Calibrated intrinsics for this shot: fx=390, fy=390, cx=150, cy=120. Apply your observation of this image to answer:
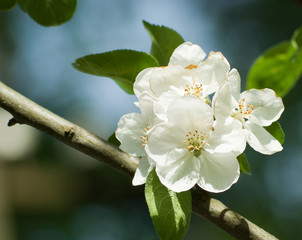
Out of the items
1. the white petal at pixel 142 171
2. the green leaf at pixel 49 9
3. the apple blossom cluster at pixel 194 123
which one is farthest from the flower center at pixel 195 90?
the green leaf at pixel 49 9

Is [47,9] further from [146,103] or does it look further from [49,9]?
[146,103]

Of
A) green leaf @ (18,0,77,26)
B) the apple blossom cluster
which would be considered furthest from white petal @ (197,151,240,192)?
green leaf @ (18,0,77,26)

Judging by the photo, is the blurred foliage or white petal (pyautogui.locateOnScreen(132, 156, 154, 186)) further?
the blurred foliage

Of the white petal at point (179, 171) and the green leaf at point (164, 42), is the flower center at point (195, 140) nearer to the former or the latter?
the white petal at point (179, 171)

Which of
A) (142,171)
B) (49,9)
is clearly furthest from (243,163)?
(49,9)

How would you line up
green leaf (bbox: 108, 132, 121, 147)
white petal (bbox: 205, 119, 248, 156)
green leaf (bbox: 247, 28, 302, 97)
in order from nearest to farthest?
white petal (bbox: 205, 119, 248, 156) < green leaf (bbox: 108, 132, 121, 147) < green leaf (bbox: 247, 28, 302, 97)

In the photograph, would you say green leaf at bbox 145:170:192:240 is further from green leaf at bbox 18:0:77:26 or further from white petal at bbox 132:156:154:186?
green leaf at bbox 18:0:77:26
